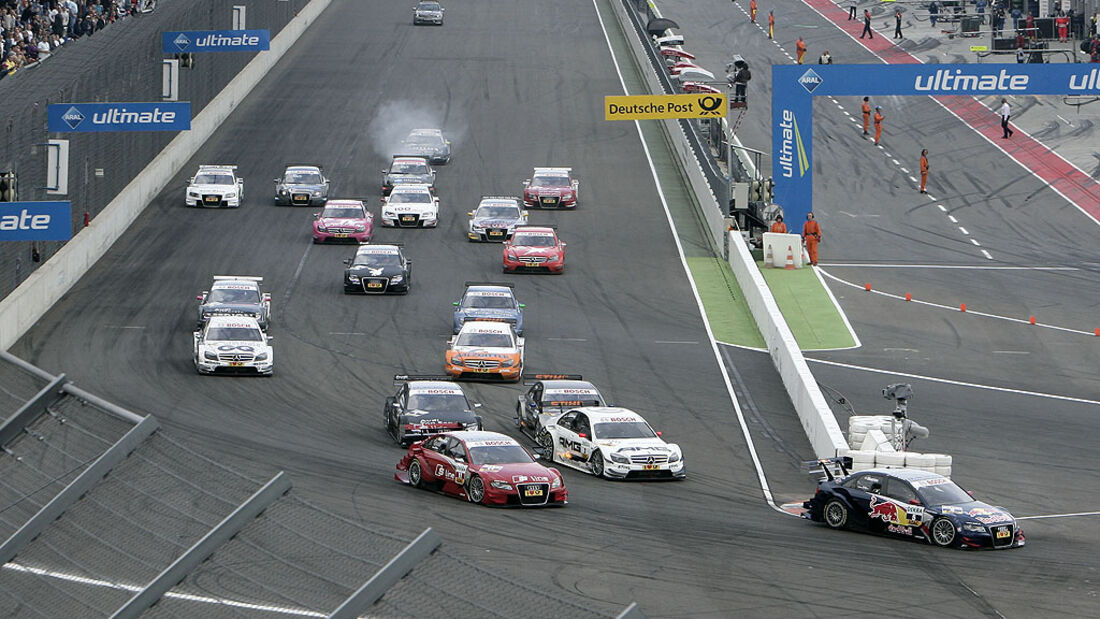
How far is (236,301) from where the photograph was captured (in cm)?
3831

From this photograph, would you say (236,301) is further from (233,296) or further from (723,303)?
(723,303)

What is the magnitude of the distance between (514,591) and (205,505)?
2.42m

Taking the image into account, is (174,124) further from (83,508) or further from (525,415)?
(83,508)

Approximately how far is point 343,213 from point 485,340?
1500cm

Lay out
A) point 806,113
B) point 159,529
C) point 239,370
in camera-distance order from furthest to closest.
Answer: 1. point 806,113
2. point 239,370
3. point 159,529

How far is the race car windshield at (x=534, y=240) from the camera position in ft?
151

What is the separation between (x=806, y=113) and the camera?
49344 mm

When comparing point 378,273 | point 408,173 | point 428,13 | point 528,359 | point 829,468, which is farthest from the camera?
point 428,13

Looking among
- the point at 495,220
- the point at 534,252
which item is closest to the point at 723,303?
the point at 534,252

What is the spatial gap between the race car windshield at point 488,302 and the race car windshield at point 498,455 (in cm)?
1346

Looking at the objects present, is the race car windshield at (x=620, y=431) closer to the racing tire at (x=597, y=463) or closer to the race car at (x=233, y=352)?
the racing tire at (x=597, y=463)

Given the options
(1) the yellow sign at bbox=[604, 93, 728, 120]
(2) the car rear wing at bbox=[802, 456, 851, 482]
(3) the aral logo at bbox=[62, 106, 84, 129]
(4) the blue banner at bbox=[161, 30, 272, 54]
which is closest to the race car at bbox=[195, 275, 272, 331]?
(3) the aral logo at bbox=[62, 106, 84, 129]

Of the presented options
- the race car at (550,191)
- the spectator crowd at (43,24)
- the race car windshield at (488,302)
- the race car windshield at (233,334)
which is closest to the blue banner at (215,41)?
the spectator crowd at (43,24)

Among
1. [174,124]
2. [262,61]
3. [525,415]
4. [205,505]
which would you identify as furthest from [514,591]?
[262,61]
